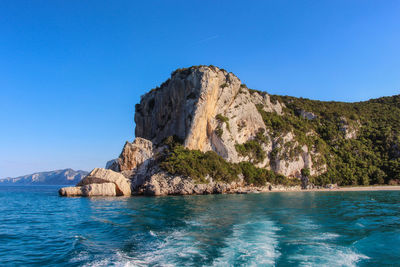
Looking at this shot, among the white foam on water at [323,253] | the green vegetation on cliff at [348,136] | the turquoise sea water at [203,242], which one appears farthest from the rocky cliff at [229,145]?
the white foam on water at [323,253]

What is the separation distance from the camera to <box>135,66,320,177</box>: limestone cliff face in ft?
178

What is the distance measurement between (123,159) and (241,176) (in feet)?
76.2

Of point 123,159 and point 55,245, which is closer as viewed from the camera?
point 55,245

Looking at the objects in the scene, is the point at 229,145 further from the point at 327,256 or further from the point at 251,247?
the point at 327,256

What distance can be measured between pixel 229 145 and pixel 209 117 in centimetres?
731

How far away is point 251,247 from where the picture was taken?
10602 mm

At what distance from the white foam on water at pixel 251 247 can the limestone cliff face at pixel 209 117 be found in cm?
3837

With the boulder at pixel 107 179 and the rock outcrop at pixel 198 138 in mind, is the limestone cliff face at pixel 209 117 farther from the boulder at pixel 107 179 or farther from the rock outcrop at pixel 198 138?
the boulder at pixel 107 179

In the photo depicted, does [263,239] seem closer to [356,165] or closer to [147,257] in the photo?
[147,257]

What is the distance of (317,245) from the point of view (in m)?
10.6

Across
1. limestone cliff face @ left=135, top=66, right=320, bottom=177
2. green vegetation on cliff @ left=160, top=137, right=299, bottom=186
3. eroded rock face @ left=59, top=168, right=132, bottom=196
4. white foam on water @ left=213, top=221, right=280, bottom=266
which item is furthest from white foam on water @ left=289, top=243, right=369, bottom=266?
limestone cliff face @ left=135, top=66, right=320, bottom=177

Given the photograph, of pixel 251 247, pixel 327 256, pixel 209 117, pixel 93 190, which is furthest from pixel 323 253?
pixel 209 117

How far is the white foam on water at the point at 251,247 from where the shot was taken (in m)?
8.98

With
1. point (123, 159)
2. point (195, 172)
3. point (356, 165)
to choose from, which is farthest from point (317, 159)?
point (123, 159)
